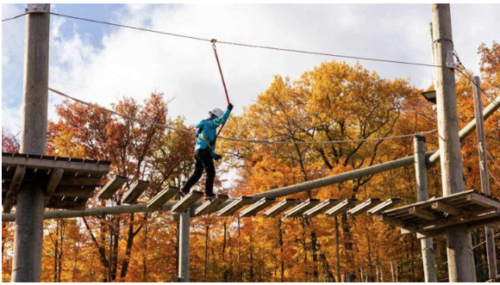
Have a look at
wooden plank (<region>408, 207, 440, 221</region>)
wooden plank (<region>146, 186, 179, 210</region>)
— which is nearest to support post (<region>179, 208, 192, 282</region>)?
wooden plank (<region>146, 186, 179, 210</region>)

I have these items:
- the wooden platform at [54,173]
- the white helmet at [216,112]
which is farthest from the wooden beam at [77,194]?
the white helmet at [216,112]

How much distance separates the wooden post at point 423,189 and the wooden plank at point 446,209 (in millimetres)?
2140

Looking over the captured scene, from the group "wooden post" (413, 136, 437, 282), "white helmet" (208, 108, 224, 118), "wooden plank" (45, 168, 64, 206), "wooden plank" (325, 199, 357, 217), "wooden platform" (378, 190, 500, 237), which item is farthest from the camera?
"wooden post" (413, 136, 437, 282)

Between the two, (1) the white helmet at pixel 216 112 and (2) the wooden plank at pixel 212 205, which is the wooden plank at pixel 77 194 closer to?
(2) the wooden plank at pixel 212 205

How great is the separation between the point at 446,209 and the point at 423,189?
9.50 feet

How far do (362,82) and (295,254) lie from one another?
8.84 meters

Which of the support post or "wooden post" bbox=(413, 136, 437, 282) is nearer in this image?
"wooden post" bbox=(413, 136, 437, 282)

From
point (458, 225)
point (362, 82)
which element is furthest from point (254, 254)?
point (458, 225)

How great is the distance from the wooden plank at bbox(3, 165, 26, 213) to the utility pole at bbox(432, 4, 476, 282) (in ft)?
18.1

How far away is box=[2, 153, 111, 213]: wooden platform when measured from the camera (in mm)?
7081

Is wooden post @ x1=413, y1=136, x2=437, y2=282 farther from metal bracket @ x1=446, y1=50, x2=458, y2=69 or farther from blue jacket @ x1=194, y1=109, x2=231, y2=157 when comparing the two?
blue jacket @ x1=194, y1=109, x2=231, y2=157

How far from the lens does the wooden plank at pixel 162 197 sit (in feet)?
31.4

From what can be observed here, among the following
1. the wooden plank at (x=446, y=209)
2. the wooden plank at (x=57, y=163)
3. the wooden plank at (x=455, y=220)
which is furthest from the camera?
the wooden plank at (x=455, y=220)

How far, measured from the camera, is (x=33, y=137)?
7.50 metres
